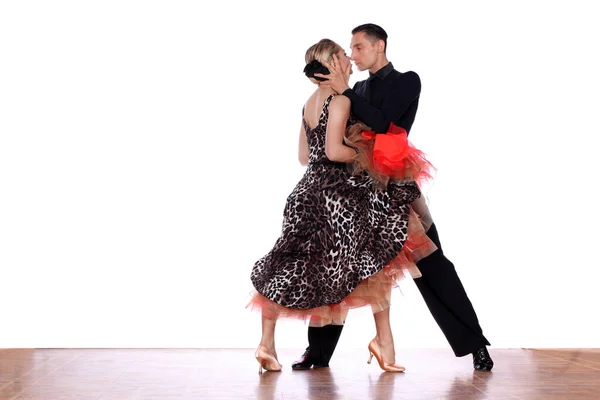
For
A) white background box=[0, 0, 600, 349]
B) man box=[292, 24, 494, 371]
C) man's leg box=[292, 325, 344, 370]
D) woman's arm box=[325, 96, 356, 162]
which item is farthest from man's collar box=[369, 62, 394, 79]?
white background box=[0, 0, 600, 349]

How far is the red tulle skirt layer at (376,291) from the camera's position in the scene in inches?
152

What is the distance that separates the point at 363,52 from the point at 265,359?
1406mm

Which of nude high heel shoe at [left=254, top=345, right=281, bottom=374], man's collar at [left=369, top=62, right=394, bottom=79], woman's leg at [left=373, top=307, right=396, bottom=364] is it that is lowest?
nude high heel shoe at [left=254, top=345, right=281, bottom=374]

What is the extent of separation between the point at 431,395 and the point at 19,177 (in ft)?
9.49

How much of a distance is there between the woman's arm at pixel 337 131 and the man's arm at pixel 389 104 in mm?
46

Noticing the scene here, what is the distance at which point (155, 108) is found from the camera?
5203 mm

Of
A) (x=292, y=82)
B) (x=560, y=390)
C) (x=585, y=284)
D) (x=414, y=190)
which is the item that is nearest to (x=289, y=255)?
(x=414, y=190)

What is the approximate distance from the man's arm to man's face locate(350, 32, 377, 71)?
0.16 m

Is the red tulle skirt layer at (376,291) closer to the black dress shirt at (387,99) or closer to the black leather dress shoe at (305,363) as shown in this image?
the black leather dress shoe at (305,363)

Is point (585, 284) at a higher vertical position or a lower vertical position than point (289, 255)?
lower

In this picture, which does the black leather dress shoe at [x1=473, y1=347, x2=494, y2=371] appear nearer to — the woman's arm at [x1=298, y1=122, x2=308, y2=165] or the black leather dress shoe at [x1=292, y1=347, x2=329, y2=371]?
the black leather dress shoe at [x1=292, y1=347, x2=329, y2=371]

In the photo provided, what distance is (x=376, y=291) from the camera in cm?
385

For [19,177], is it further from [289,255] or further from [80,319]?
[289,255]

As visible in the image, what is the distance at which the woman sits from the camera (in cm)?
386
